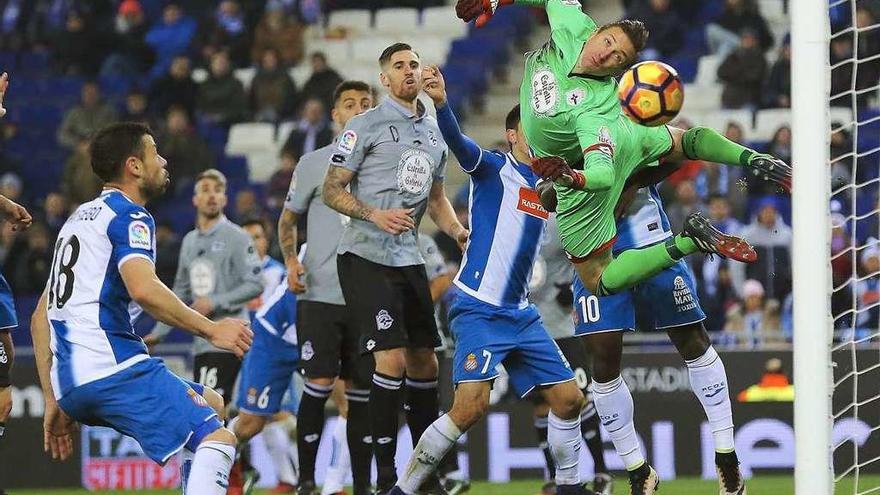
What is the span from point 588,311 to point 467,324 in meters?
0.67

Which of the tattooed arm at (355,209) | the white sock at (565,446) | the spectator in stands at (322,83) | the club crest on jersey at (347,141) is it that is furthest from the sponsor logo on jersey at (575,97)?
the spectator in stands at (322,83)

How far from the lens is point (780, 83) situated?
671 inches

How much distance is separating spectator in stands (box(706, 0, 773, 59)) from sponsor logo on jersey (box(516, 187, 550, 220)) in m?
10.1

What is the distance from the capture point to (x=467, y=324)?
25.4 ft

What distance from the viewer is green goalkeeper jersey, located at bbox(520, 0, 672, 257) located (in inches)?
296

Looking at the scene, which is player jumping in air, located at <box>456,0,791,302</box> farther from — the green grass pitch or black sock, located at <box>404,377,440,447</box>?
the green grass pitch

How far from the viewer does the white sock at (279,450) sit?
37.7ft

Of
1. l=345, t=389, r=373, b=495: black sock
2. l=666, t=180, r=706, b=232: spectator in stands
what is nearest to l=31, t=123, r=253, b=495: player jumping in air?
l=345, t=389, r=373, b=495: black sock

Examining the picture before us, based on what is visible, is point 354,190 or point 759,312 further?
point 759,312

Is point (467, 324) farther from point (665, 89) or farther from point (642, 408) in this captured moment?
point (642, 408)

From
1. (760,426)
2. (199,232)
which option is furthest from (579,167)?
(760,426)

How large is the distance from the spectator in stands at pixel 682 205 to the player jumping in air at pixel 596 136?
737 cm

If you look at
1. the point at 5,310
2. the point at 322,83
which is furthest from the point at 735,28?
the point at 5,310

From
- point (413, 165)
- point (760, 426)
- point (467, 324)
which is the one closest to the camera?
point (467, 324)
